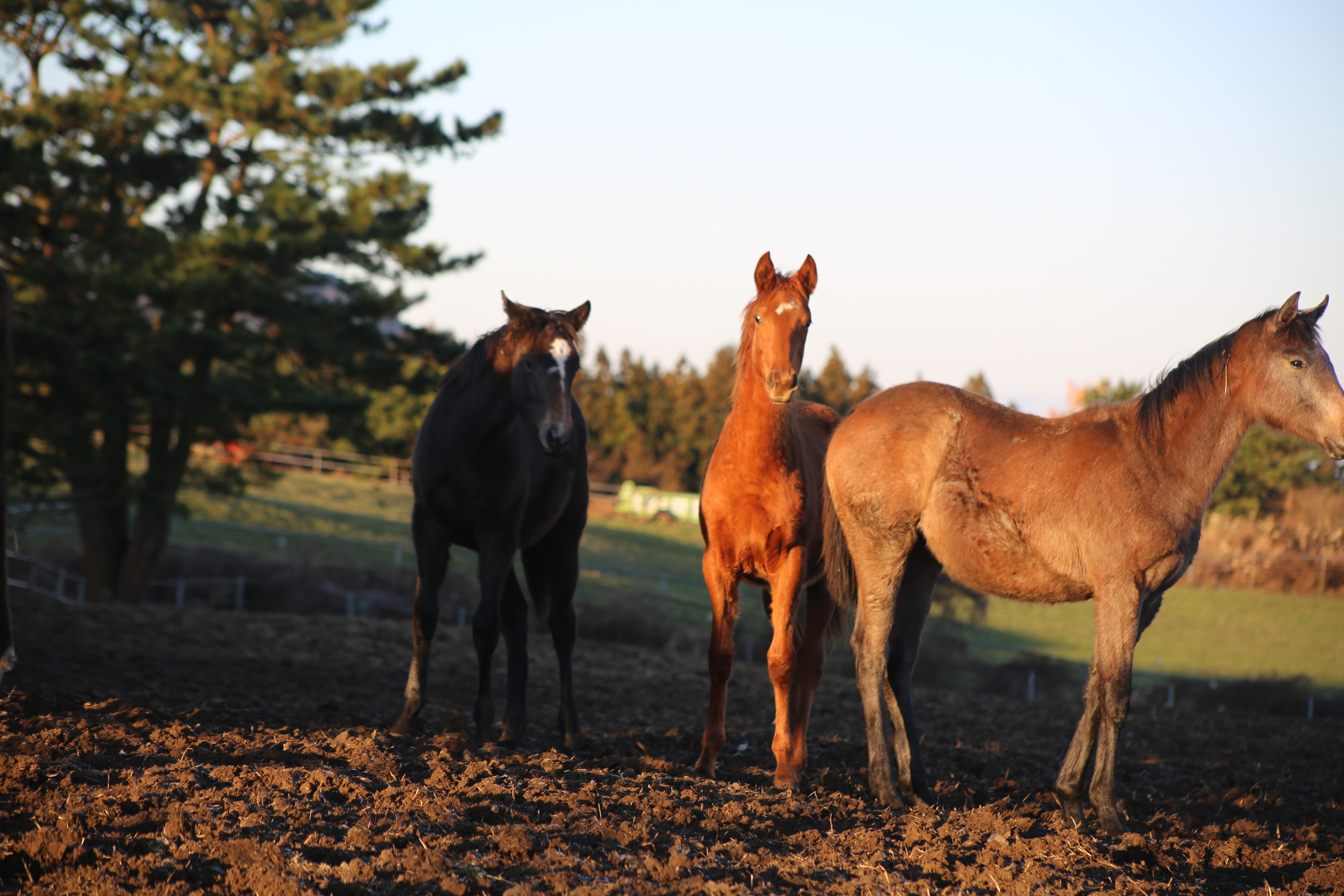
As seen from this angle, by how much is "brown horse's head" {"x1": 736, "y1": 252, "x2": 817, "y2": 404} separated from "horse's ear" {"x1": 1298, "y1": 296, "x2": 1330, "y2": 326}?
7.72 ft

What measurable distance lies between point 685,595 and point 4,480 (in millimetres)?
A: 21513

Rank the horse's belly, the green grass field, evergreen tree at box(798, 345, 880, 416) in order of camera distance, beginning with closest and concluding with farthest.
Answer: the horse's belly < the green grass field < evergreen tree at box(798, 345, 880, 416)

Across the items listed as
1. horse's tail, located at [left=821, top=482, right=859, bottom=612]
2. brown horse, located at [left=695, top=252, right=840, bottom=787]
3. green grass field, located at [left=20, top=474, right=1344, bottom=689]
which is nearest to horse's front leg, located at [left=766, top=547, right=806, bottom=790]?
brown horse, located at [left=695, top=252, right=840, bottom=787]

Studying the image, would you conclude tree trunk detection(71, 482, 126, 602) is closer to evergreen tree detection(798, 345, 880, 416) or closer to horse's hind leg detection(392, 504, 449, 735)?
horse's hind leg detection(392, 504, 449, 735)

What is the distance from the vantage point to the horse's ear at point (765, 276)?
542 cm

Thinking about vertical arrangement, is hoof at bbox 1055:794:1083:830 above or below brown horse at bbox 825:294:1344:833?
below

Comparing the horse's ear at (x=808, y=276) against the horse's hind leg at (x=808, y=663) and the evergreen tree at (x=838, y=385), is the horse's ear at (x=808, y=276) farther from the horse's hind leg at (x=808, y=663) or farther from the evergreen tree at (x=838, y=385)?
the evergreen tree at (x=838, y=385)

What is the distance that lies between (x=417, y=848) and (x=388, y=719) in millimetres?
3824

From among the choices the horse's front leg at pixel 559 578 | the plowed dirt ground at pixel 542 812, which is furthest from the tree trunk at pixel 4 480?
the horse's front leg at pixel 559 578

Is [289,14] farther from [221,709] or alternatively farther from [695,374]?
[695,374]

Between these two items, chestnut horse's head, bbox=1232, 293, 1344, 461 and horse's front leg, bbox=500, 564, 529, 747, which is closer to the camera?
chestnut horse's head, bbox=1232, 293, 1344, 461

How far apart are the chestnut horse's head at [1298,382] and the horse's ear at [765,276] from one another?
7.94ft

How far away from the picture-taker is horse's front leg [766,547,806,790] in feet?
17.3

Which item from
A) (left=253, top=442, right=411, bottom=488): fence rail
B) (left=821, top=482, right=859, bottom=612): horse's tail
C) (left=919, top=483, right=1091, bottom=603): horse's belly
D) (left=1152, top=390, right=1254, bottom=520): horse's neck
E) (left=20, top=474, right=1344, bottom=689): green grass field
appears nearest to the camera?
(left=1152, top=390, right=1254, bottom=520): horse's neck
